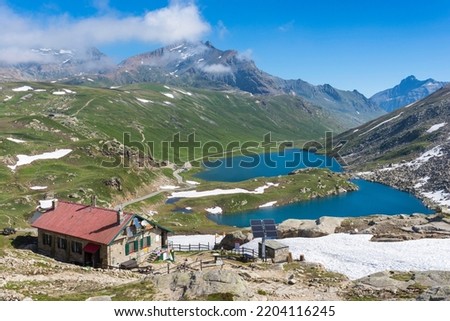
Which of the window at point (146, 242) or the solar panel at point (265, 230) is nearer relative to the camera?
the solar panel at point (265, 230)

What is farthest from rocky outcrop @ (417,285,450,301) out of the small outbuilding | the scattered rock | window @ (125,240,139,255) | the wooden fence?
the scattered rock

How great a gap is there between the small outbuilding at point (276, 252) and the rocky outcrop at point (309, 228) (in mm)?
16336

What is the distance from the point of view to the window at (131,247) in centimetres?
5691

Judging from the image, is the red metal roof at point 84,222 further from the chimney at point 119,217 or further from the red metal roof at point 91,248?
the red metal roof at point 91,248

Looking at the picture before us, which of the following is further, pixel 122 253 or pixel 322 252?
pixel 322 252

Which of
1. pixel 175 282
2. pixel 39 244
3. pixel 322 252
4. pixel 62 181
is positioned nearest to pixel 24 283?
pixel 175 282

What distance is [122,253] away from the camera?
2212 inches

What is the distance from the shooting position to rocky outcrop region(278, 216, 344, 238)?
245 ft

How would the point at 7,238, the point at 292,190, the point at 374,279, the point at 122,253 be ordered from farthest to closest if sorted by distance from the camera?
the point at 292,190
the point at 7,238
the point at 122,253
the point at 374,279

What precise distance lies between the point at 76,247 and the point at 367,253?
40.3 m

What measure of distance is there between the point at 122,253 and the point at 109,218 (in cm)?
538

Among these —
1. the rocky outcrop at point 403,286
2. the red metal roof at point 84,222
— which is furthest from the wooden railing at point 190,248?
the rocky outcrop at point 403,286

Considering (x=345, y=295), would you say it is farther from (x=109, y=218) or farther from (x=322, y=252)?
(x=109, y=218)

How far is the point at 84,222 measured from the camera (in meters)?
59.0
